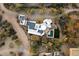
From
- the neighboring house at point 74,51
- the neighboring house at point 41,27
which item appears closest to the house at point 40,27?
the neighboring house at point 41,27

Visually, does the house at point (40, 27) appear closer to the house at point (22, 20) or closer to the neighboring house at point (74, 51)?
the house at point (22, 20)

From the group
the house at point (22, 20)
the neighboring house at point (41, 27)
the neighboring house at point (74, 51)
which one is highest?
the house at point (22, 20)

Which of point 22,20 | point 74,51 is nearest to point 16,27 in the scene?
point 22,20

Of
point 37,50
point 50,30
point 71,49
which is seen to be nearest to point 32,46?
point 37,50

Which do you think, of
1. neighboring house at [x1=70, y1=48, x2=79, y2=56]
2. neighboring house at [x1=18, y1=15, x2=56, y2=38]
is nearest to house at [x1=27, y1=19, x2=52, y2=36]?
neighboring house at [x1=18, y1=15, x2=56, y2=38]

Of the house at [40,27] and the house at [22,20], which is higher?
the house at [22,20]

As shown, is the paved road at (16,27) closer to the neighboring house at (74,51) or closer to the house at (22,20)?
the house at (22,20)

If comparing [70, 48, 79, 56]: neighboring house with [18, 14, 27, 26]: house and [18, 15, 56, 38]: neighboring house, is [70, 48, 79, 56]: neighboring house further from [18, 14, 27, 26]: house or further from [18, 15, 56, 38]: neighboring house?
[18, 14, 27, 26]: house

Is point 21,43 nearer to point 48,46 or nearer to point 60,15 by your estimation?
point 48,46

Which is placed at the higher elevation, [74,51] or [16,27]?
[16,27]

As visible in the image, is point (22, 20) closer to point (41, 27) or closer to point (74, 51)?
point (41, 27)
